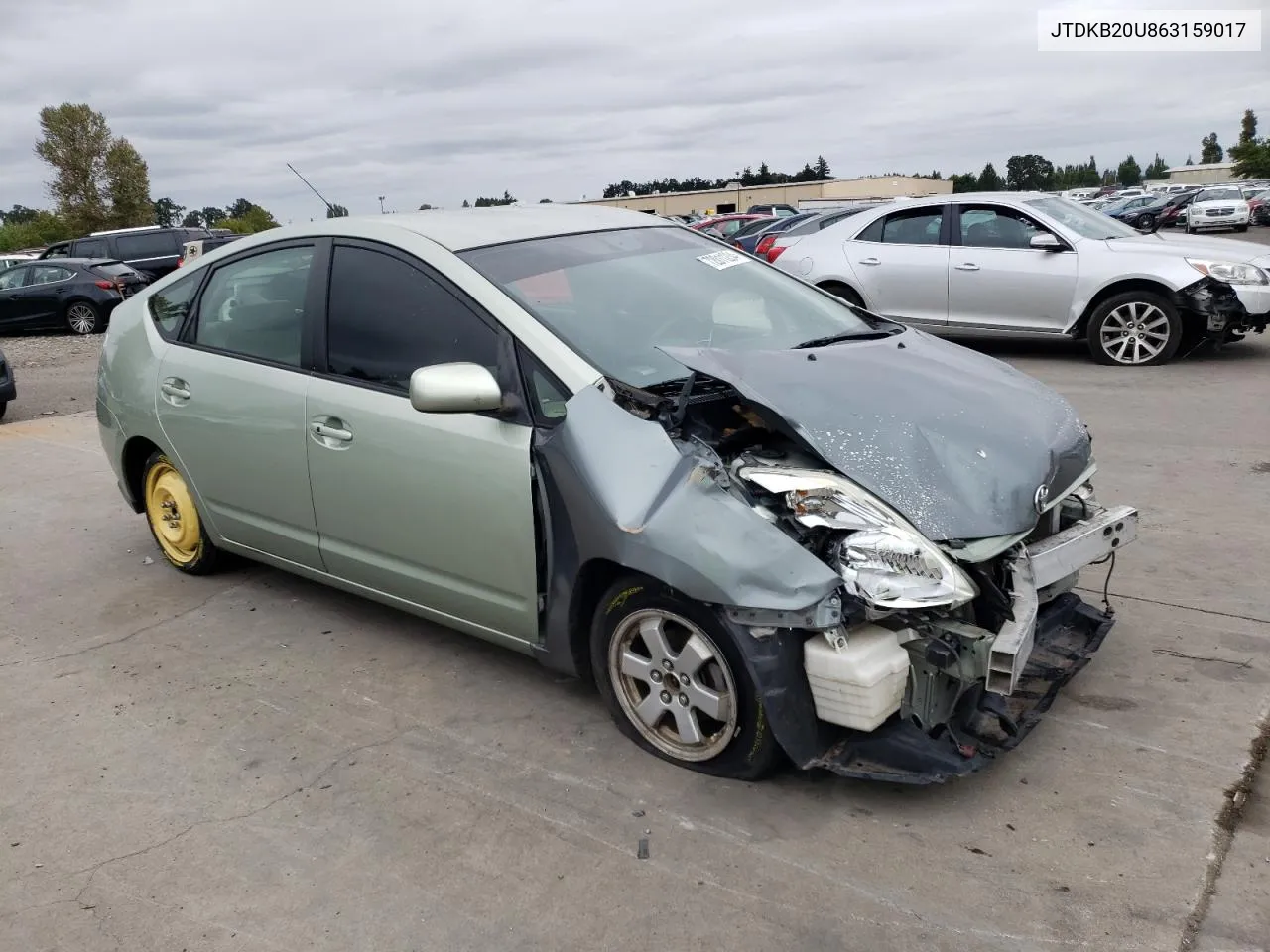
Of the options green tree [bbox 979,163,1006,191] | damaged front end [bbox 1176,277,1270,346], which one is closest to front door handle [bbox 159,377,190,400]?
damaged front end [bbox 1176,277,1270,346]

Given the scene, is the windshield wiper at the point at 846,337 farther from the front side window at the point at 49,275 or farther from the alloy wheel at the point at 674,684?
the front side window at the point at 49,275

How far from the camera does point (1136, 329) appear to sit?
9.41 m

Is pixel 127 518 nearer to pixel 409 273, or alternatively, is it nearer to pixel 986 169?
pixel 409 273

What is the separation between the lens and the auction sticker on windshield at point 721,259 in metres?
4.33

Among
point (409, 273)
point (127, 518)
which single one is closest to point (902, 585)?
point (409, 273)

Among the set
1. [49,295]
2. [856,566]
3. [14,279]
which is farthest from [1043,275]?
[14,279]

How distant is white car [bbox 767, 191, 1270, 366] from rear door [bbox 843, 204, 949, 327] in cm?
1

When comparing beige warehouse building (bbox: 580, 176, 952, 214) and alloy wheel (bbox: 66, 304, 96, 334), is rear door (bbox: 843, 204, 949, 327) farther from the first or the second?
beige warehouse building (bbox: 580, 176, 952, 214)

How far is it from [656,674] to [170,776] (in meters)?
1.62

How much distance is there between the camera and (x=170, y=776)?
340 centimetres

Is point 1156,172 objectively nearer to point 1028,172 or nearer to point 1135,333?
point 1028,172

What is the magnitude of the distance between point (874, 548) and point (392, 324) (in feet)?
6.41

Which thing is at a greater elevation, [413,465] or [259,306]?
[259,306]

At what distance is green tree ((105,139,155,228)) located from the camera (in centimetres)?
6100
